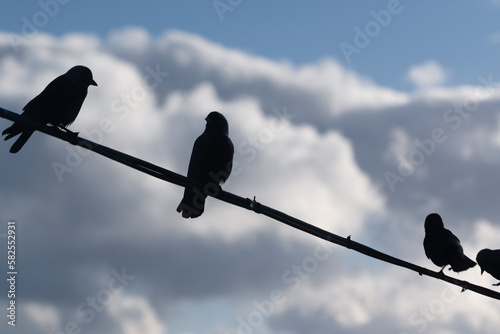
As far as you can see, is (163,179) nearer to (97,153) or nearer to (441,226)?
(97,153)

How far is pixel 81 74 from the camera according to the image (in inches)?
402

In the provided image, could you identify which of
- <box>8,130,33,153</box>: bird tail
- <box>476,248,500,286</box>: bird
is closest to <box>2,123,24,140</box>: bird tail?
<box>8,130,33,153</box>: bird tail

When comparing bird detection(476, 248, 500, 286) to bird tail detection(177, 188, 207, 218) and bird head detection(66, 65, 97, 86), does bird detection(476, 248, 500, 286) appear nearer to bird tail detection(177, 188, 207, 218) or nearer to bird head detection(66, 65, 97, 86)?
bird tail detection(177, 188, 207, 218)

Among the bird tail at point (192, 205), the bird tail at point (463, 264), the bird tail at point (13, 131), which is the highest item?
the bird tail at point (463, 264)

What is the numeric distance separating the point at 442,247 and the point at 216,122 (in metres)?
5.17

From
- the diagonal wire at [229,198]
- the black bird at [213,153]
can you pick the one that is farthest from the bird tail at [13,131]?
the black bird at [213,153]

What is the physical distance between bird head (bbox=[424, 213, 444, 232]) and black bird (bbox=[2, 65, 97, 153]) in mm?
6781

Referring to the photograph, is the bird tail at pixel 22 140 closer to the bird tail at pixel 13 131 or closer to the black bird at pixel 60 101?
the black bird at pixel 60 101

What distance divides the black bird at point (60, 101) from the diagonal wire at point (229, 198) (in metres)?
2.98

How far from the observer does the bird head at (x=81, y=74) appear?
1011 cm

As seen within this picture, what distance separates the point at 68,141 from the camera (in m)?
5.93

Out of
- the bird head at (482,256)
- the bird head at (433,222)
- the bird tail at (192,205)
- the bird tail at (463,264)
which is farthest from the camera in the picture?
the bird head at (433,222)

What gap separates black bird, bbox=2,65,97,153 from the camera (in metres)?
8.92

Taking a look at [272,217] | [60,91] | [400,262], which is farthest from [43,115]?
[400,262]
